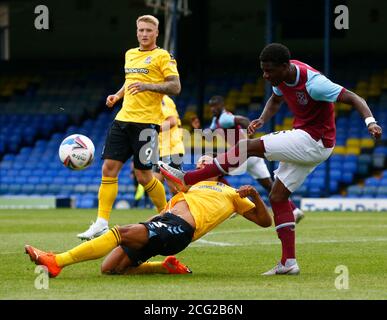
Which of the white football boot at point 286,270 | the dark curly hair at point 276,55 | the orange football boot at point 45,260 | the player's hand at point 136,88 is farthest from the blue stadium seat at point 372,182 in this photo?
the orange football boot at point 45,260

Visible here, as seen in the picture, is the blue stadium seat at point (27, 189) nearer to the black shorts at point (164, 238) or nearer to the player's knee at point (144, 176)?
the player's knee at point (144, 176)

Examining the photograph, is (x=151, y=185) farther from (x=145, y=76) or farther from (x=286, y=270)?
(x=286, y=270)

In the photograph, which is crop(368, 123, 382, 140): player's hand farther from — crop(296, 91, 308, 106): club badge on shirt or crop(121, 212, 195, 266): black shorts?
crop(121, 212, 195, 266): black shorts

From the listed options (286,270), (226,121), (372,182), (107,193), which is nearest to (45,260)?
(286,270)

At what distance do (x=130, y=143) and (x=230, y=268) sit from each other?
2.47 meters

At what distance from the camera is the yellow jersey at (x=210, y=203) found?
8023 millimetres

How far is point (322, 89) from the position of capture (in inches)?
308

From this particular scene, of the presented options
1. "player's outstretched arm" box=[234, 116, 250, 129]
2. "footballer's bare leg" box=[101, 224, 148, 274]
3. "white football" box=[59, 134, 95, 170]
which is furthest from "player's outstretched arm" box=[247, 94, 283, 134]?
"player's outstretched arm" box=[234, 116, 250, 129]

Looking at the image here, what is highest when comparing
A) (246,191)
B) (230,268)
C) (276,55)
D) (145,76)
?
(276,55)

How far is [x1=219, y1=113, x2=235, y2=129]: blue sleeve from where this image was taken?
51.2 ft

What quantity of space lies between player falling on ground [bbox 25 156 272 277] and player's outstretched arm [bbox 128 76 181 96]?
6.39 feet

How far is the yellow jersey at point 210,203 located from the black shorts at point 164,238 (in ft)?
0.52
